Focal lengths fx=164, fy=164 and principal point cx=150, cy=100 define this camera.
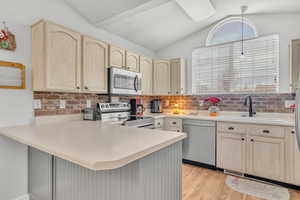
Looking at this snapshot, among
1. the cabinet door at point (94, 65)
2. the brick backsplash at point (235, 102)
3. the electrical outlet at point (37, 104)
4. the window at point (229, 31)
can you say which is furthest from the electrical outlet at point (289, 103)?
the electrical outlet at point (37, 104)

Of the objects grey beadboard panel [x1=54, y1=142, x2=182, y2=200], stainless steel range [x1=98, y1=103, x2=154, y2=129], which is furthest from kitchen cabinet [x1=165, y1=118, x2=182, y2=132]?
grey beadboard panel [x1=54, y1=142, x2=182, y2=200]

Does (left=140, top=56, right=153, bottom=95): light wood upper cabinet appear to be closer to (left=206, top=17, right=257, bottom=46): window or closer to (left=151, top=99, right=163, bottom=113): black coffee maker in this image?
(left=151, top=99, right=163, bottom=113): black coffee maker

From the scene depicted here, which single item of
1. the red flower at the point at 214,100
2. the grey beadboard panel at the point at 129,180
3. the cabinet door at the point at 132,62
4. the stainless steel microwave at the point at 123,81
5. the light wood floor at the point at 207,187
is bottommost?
the light wood floor at the point at 207,187

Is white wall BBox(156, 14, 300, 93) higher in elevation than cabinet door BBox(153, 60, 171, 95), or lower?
higher

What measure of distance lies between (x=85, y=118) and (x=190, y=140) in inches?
69.6

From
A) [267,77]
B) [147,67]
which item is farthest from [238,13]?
[147,67]

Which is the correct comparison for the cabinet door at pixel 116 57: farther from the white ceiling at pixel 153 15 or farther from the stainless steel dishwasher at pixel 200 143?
the stainless steel dishwasher at pixel 200 143

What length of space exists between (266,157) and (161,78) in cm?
218

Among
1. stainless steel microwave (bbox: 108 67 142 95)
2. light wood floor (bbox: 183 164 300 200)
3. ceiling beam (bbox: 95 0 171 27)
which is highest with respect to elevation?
ceiling beam (bbox: 95 0 171 27)

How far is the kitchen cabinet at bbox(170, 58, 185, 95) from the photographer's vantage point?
3.37 meters

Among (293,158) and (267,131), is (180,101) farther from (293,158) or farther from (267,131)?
(293,158)

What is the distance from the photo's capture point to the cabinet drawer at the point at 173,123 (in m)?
2.96

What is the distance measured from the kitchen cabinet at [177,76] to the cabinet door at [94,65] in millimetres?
1555

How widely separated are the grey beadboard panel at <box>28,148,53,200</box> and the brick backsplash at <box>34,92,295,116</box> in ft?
1.69
